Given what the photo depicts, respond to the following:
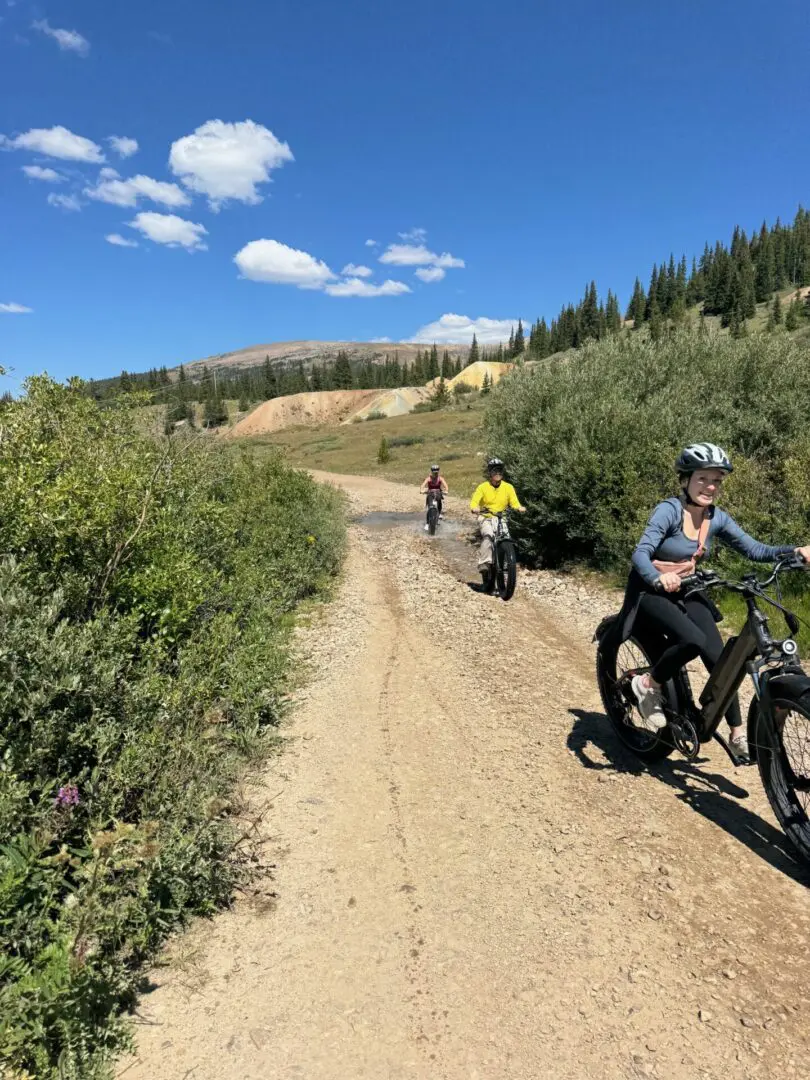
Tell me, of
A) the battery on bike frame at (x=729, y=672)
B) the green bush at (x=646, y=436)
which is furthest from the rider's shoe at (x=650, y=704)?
the green bush at (x=646, y=436)

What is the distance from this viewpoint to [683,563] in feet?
13.9

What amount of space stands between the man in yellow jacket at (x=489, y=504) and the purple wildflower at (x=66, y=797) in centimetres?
825

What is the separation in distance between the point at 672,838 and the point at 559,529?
1022 centimetres

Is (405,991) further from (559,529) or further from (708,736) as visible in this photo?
(559,529)

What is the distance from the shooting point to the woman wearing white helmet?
160 inches

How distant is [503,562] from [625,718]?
18.3 ft

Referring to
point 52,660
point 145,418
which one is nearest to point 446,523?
point 145,418

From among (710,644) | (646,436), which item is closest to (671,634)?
(710,644)

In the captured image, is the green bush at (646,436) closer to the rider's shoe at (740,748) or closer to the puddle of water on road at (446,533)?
the puddle of water on road at (446,533)

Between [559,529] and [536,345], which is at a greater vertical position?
[536,345]

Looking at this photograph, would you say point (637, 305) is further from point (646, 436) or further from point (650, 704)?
point (650, 704)

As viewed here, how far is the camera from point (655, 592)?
4.33 metres

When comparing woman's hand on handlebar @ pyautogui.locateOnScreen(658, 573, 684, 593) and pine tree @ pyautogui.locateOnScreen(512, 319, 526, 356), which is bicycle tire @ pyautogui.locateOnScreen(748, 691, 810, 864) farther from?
pine tree @ pyautogui.locateOnScreen(512, 319, 526, 356)

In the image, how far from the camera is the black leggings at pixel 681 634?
4.04 m
